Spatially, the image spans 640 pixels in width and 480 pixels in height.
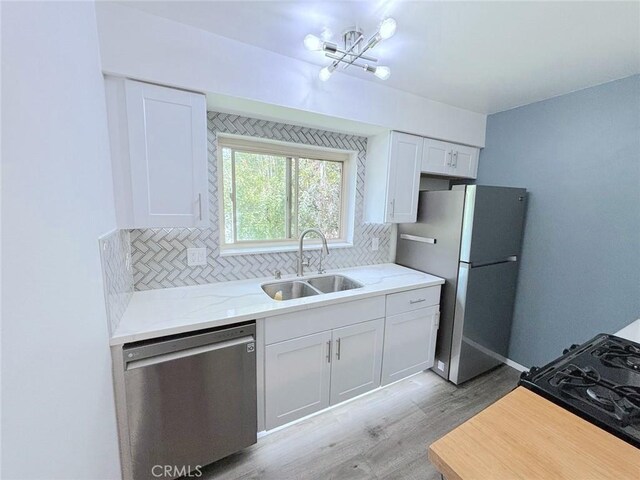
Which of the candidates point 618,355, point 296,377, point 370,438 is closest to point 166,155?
point 296,377

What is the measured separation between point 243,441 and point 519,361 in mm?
2452

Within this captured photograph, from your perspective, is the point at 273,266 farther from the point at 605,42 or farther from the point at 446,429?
the point at 605,42

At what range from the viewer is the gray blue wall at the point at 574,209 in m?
1.79

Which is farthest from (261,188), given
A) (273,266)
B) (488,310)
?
(488,310)

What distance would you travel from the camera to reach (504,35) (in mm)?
1343

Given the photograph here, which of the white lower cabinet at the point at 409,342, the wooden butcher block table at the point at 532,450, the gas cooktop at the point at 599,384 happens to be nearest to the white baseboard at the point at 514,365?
the white lower cabinet at the point at 409,342

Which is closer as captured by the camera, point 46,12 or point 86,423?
point 46,12

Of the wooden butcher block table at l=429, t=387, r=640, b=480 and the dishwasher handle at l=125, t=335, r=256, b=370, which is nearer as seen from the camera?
the wooden butcher block table at l=429, t=387, r=640, b=480

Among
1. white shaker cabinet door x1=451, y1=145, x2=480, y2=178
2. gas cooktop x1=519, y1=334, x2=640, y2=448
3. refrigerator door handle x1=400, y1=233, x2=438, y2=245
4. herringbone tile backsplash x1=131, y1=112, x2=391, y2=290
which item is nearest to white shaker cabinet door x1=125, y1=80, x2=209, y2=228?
herringbone tile backsplash x1=131, y1=112, x2=391, y2=290

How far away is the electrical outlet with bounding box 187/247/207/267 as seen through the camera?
1.79 m

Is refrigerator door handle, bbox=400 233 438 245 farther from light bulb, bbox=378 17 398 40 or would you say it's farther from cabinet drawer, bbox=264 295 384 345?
light bulb, bbox=378 17 398 40

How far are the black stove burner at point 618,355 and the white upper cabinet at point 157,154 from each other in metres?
1.92

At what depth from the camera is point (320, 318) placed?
1.63 meters

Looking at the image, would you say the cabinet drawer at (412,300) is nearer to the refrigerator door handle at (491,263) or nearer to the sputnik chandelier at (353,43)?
the refrigerator door handle at (491,263)
